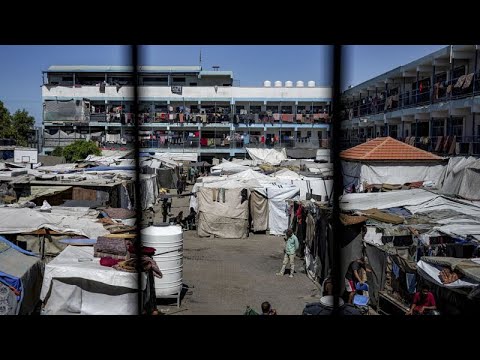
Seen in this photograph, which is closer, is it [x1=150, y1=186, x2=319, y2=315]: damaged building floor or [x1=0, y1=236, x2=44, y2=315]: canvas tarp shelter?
[x1=0, y1=236, x2=44, y2=315]: canvas tarp shelter

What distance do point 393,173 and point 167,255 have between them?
8.42 metres

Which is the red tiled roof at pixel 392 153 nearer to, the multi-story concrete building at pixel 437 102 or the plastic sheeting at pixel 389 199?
the multi-story concrete building at pixel 437 102

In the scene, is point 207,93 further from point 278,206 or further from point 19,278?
point 19,278

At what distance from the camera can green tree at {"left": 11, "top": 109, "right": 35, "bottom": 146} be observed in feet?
92.3

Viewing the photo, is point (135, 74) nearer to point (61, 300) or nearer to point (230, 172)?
point (61, 300)

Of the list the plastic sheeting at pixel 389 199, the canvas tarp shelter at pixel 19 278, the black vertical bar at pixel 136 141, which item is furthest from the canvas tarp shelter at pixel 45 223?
the black vertical bar at pixel 136 141

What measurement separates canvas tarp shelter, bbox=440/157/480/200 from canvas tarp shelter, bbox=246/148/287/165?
15.1 m

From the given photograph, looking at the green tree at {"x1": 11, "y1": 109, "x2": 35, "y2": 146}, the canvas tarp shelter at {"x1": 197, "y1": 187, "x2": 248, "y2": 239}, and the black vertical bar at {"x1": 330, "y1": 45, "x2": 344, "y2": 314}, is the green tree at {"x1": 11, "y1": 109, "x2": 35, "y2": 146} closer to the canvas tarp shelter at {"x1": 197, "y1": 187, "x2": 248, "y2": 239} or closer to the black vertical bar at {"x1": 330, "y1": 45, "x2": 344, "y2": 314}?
the canvas tarp shelter at {"x1": 197, "y1": 187, "x2": 248, "y2": 239}

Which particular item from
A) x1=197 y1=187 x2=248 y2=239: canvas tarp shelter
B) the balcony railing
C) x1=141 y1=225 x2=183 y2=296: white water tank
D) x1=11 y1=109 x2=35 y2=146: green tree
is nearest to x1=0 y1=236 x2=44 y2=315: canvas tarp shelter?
x1=141 y1=225 x2=183 y2=296: white water tank

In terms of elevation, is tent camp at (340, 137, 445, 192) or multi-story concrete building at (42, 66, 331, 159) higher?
multi-story concrete building at (42, 66, 331, 159)

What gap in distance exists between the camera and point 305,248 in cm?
1159

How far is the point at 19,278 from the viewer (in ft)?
19.3
